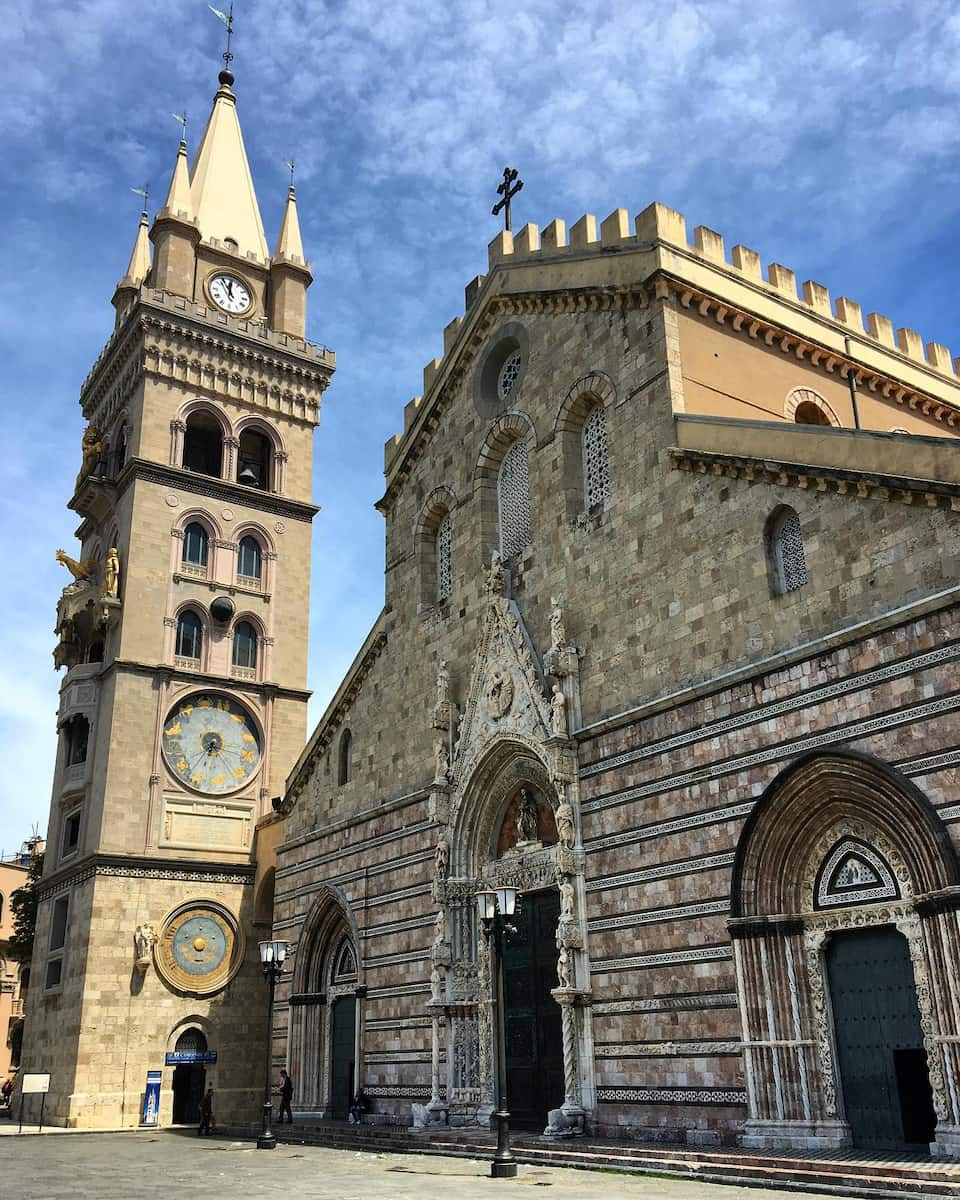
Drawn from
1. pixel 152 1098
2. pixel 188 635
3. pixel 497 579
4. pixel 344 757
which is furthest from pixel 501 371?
pixel 152 1098

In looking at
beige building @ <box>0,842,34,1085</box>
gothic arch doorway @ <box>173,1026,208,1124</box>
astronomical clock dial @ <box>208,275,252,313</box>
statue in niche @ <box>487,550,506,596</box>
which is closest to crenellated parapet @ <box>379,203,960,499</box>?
statue in niche @ <box>487,550,506,596</box>

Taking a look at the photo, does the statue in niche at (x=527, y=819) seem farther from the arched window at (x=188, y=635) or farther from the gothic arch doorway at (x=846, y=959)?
the arched window at (x=188, y=635)

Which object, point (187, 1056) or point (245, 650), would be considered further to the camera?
point (245, 650)

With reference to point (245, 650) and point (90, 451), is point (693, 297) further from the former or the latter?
point (90, 451)

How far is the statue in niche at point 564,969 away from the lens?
19.1 m

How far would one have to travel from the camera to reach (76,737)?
36.3 meters

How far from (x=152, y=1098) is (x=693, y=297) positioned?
2470 cm

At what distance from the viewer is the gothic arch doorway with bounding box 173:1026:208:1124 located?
32.2 metres

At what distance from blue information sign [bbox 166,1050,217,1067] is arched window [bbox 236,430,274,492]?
1765cm

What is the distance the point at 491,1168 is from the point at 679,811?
5673 mm

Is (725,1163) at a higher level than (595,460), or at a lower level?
lower

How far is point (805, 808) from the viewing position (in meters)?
16.0

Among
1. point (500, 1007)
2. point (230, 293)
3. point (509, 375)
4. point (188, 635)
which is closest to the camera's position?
point (500, 1007)

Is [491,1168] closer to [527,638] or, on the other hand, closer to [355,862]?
[527,638]
